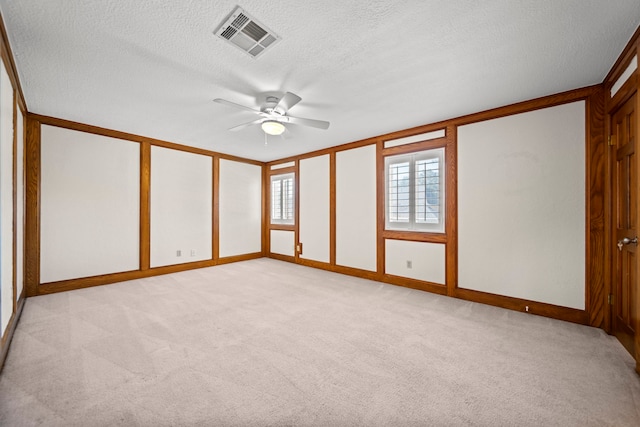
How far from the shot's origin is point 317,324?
2.78 meters

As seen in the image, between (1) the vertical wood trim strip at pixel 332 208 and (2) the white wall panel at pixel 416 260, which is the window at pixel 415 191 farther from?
(1) the vertical wood trim strip at pixel 332 208

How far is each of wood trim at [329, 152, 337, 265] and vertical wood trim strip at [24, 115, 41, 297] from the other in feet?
14.6

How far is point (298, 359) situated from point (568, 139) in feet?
11.9

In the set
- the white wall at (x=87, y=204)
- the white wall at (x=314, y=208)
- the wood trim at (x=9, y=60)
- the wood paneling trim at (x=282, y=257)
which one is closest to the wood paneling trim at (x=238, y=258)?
the wood paneling trim at (x=282, y=257)

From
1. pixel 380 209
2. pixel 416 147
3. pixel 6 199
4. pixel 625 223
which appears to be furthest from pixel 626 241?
pixel 6 199

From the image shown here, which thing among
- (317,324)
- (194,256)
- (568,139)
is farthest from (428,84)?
(194,256)

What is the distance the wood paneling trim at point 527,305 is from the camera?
2842 mm

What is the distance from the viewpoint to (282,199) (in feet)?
21.3

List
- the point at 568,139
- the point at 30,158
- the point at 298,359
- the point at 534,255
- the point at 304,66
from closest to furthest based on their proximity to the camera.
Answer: the point at 298,359 → the point at 304,66 → the point at 568,139 → the point at 534,255 → the point at 30,158

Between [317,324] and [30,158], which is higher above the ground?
[30,158]

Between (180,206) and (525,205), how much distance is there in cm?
562

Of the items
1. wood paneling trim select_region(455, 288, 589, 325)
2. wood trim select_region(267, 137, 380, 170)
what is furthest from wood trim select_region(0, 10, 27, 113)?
wood paneling trim select_region(455, 288, 589, 325)

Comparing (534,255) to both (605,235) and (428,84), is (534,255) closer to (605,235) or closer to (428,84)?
(605,235)

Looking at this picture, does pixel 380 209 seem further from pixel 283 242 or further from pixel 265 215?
pixel 265 215
